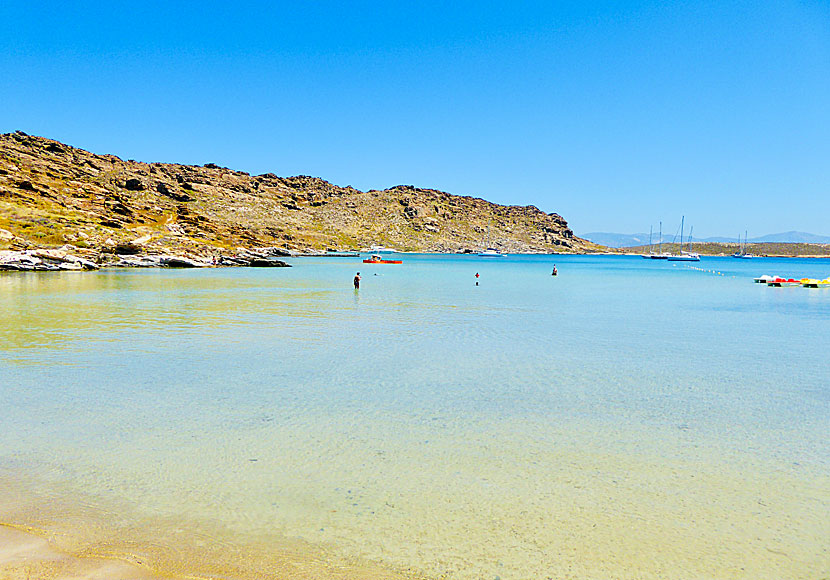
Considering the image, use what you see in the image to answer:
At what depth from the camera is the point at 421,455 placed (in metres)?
10.2

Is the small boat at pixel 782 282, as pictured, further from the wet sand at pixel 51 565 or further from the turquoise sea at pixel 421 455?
the wet sand at pixel 51 565

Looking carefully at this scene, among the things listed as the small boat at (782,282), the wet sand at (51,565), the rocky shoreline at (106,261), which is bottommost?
the rocky shoreline at (106,261)

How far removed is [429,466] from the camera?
31.7 ft

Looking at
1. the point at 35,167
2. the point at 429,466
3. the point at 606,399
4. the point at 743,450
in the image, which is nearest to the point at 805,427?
the point at 743,450

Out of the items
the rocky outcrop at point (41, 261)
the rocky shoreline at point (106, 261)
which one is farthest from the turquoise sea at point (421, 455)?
the rocky shoreline at point (106, 261)

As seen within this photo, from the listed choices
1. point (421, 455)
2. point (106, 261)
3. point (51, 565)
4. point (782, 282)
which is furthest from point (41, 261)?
point (782, 282)

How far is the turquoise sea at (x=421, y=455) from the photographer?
271 inches

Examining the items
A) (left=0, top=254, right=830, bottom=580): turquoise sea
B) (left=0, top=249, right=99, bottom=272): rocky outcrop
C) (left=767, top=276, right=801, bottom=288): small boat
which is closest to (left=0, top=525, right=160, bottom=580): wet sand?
(left=0, top=254, right=830, bottom=580): turquoise sea

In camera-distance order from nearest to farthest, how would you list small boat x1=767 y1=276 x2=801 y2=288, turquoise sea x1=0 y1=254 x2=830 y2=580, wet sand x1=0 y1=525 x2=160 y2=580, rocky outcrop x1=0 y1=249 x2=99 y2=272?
wet sand x1=0 y1=525 x2=160 y2=580
turquoise sea x1=0 y1=254 x2=830 y2=580
small boat x1=767 y1=276 x2=801 y2=288
rocky outcrop x1=0 y1=249 x2=99 y2=272

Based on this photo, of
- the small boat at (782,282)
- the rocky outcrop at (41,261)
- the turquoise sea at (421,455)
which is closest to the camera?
the turquoise sea at (421,455)

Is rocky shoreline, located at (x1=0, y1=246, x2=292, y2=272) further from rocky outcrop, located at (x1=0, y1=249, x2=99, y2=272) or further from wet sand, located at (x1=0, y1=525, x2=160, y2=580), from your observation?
wet sand, located at (x1=0, y1=525, x2=160, y2=580)

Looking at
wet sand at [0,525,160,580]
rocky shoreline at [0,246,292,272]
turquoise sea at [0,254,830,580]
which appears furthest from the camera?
rocky shoreline at [0,246,292,272]

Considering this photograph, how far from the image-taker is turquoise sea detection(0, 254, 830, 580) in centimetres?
689

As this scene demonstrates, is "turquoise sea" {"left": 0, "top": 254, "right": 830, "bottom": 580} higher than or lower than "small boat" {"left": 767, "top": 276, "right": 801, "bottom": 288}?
lower
